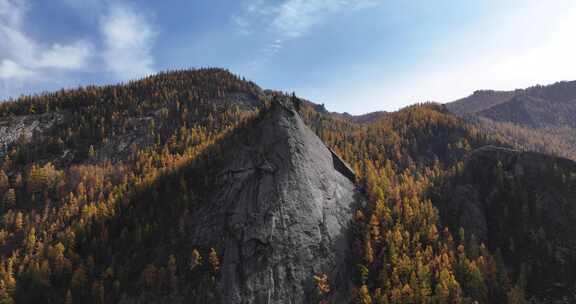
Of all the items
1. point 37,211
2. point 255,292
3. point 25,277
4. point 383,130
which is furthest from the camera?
point 383,130

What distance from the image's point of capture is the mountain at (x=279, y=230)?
63.9m

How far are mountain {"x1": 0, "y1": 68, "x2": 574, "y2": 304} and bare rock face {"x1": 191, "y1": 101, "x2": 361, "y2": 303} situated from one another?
10.9 inches

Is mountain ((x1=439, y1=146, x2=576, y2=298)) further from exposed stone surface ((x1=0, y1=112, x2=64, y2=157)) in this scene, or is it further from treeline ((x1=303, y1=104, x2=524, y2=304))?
exposed stone surface ((x1=0, y1=112, x2=64, y2=157))

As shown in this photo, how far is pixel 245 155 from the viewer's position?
3194 inches

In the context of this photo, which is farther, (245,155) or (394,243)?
(245,155)

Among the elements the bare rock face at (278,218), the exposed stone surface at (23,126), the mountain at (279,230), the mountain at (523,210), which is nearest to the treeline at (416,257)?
the mountain at (279,230)

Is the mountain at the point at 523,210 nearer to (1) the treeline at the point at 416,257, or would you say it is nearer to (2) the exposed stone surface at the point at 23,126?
(1) the treeline at the point at 416,257

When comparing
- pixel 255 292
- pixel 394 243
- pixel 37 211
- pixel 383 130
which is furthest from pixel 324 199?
pixel 383 130

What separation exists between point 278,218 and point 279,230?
2.50 meters

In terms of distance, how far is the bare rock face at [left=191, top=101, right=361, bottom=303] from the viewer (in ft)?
198

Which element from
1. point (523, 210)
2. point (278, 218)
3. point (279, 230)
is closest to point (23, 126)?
point (278, 218)

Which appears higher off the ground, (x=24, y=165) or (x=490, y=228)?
(x=24, y=165)

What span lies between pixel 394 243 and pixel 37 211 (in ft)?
363

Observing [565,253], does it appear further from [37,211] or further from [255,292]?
[37,211]
